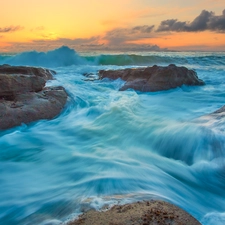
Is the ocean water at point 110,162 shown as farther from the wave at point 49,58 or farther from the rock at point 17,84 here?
the wave at point 49,58

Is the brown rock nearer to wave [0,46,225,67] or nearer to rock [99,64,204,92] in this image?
rock [99,64,204,92]

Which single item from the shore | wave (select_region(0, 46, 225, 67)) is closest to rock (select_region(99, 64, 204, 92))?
the shore

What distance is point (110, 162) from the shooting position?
3938mm

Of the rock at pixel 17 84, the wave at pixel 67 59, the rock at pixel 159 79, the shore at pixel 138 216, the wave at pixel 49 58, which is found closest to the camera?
the shore at pixel 138 216

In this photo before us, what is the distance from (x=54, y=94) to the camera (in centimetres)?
691

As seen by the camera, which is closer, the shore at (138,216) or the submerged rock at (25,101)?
the shore at (138,216)

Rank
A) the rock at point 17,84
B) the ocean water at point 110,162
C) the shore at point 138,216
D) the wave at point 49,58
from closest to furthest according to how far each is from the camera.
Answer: the shore at point 138,216 < the ocean water at point 110,162 < the rock at point 17,84 < the wave at point 49,58

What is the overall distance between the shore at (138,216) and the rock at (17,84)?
180 inches

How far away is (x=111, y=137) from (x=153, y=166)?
1640mm

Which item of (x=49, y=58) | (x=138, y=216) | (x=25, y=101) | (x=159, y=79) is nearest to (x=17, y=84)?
(x=25, y=101)

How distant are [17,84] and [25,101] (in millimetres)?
608

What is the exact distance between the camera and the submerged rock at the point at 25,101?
5.43 metres

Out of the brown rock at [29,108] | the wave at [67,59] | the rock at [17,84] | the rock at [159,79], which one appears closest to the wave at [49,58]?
the wave at [67,59]

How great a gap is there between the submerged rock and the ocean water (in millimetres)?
198
